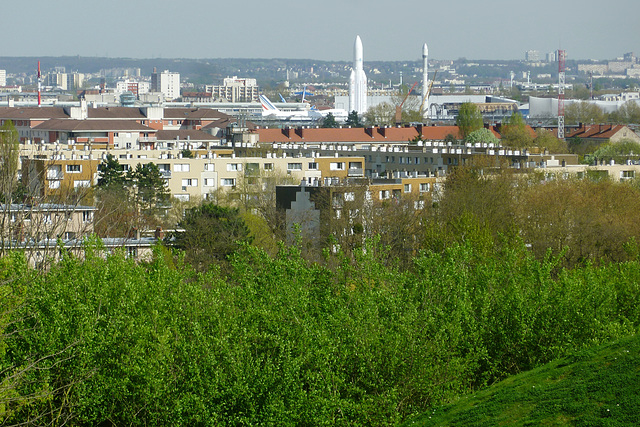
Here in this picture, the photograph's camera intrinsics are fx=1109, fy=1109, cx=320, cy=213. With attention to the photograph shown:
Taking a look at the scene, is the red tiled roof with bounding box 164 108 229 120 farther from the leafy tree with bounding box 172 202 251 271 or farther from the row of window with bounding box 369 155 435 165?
the leafy tree with bounding box 172 202 251 271

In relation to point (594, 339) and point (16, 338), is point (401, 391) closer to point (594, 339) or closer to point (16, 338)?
point (594, 339)

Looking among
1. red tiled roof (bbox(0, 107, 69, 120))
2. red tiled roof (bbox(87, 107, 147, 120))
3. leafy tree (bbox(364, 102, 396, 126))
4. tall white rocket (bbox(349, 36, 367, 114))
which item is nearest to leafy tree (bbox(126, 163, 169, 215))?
red tiled roof (bbox(87, 107, 147, 120))

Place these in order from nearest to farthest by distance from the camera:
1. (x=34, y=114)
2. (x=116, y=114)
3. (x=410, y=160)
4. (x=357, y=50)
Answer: (x=410, y=160) < (x=116, y=114) < (x=34, y=114) < (x=357, y=50)

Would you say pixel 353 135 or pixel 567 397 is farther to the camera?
pixel 353 135

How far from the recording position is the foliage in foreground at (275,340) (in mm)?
→ 11758

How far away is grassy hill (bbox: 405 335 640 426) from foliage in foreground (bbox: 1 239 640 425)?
71 cm

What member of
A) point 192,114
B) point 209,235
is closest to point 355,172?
point 209,235

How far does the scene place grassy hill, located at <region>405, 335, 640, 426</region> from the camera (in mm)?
10523

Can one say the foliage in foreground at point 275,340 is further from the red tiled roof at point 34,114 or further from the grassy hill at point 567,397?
the red tiled roof at point 34,114

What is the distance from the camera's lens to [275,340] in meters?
12.2

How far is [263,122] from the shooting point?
11569 cm

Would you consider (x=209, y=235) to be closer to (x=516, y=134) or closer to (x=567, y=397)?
(x=567, y=397)

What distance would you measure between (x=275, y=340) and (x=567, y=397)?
3206 mm

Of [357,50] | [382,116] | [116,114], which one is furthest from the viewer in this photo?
[357,50]
